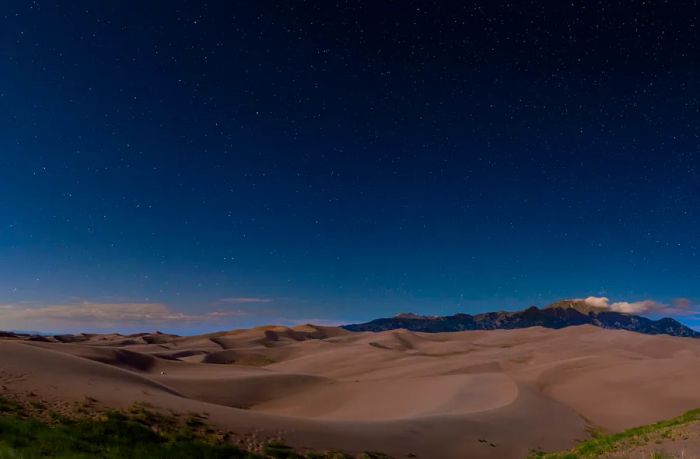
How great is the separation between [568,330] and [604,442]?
15734 centimetres

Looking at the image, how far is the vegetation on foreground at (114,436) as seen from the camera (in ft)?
45.7

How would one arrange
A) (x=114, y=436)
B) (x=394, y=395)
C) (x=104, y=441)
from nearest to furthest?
(x=104, y=441)
(x=114, y=436)
(x=394, y=395)

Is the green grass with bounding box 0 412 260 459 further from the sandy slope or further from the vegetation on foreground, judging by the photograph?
the sandy slope

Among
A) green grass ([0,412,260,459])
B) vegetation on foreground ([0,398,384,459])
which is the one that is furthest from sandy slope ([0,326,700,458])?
green grass ([0,412,260,459])

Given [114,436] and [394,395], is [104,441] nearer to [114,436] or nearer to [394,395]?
[114,436]

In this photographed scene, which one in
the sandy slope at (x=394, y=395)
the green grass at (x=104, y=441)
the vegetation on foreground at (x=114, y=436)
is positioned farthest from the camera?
the sandy slope at (x=394, y=395)

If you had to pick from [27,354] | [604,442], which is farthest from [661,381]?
[27,354]

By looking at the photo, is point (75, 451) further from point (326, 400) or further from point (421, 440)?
point (326, 400)

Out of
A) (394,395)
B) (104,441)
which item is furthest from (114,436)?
(394,395)

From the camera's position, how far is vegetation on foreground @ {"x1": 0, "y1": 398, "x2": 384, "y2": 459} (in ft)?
45.7

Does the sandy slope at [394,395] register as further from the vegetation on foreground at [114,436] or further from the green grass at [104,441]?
the green grass at [104,441]

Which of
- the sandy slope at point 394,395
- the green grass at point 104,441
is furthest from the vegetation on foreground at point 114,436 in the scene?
the sandy slope at point 394,395

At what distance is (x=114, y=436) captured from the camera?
16.1m

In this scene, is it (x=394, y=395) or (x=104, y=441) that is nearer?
(x=104, y=441)
